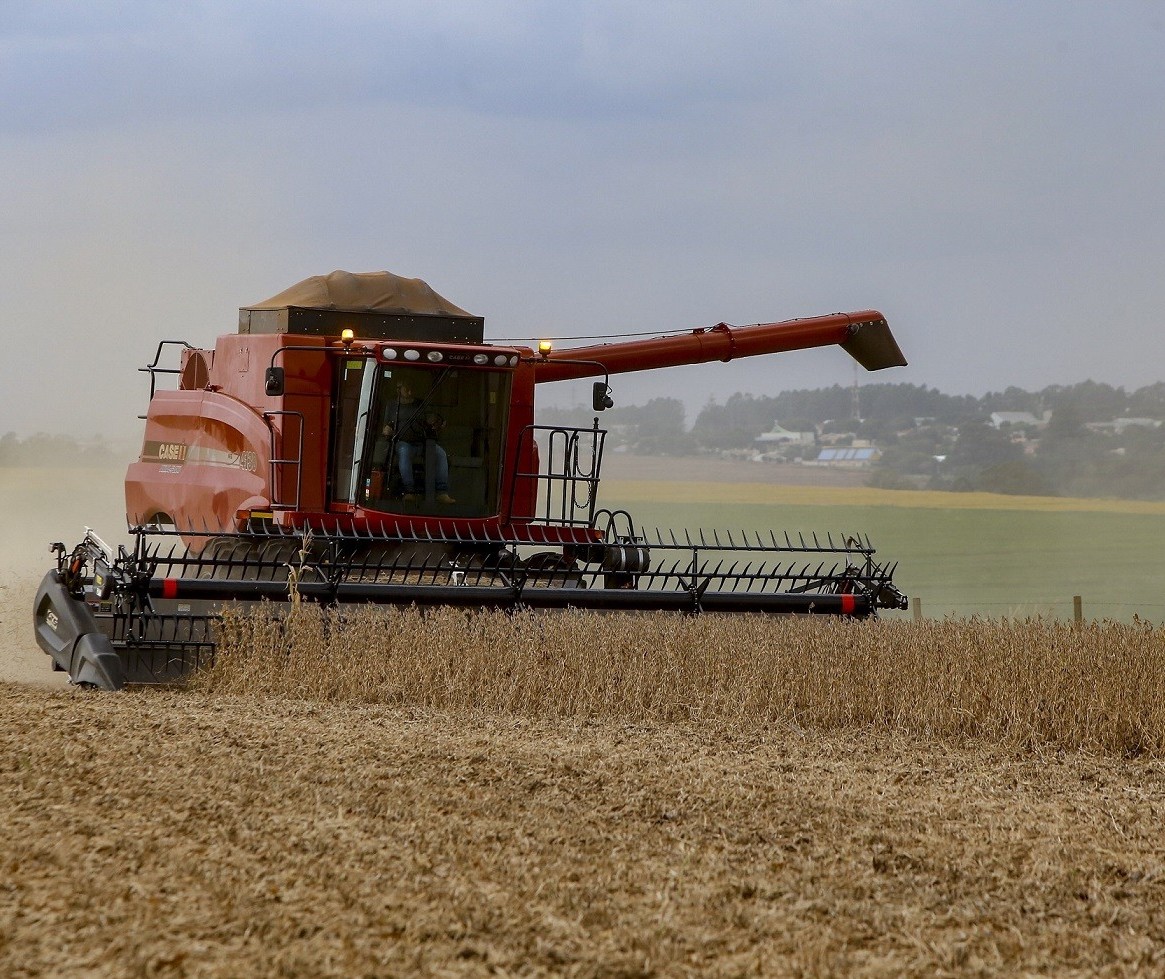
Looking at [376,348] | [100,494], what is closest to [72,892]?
[376,348]

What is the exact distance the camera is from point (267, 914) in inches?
151

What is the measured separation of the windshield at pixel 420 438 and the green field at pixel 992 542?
775 inches

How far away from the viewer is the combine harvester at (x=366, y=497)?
8.26m

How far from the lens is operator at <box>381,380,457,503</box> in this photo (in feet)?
31.6

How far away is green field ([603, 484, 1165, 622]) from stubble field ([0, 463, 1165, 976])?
21.1 meters

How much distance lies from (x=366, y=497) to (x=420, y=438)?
0.55m

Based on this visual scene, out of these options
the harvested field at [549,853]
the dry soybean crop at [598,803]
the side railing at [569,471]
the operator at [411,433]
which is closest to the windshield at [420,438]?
the operator at [411,433]

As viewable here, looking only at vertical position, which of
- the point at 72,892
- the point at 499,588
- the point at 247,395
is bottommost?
the point at 72,892

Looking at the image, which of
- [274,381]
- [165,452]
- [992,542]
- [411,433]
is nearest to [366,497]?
[411,433]

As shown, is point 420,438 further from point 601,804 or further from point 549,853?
point 549,853

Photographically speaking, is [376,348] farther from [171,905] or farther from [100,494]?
[100,494]

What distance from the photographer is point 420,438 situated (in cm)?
976

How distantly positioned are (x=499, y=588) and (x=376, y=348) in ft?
6.36

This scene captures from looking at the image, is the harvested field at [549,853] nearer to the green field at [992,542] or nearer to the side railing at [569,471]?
the side railing at [569,471]
